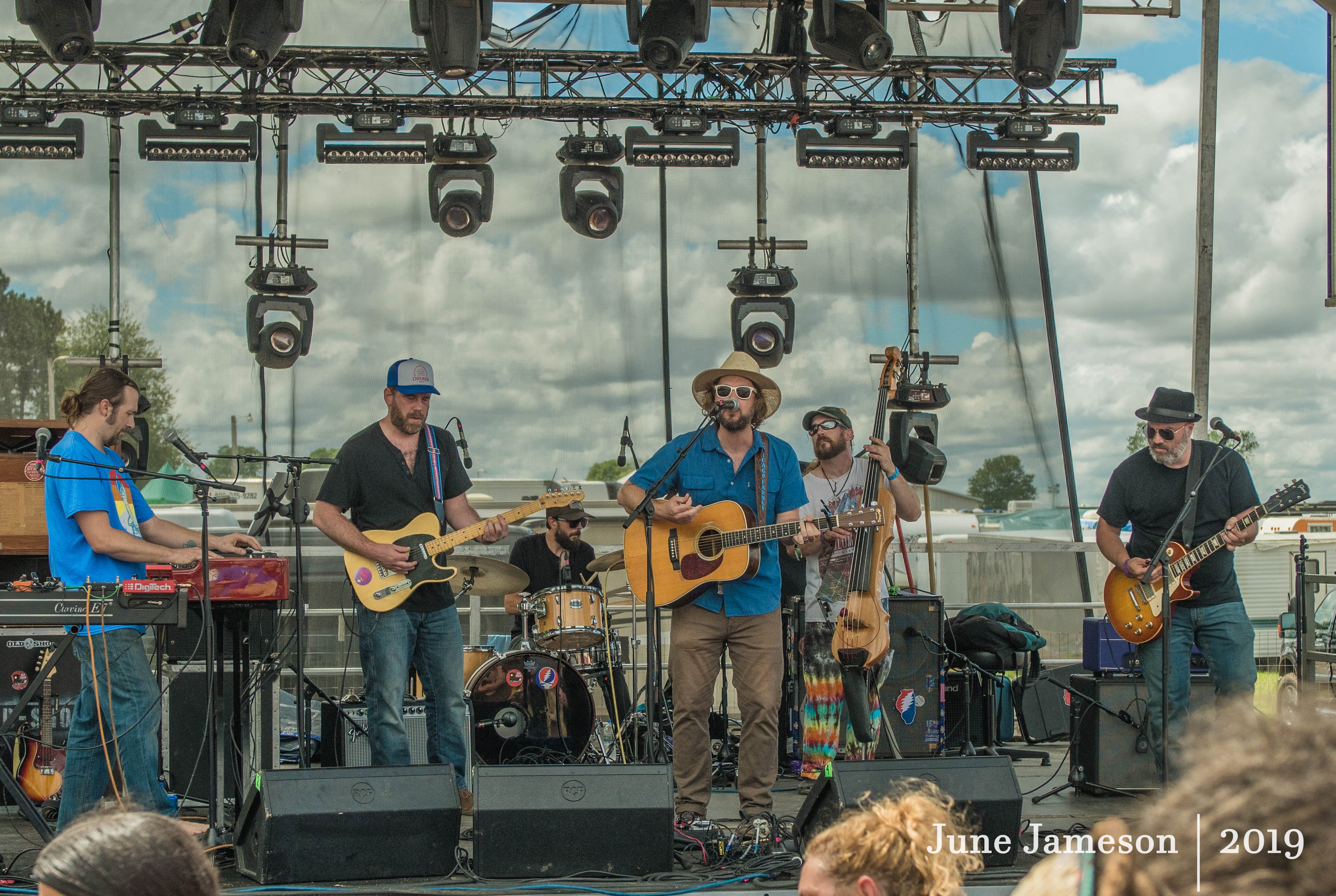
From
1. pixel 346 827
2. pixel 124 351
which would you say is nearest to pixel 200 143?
pixel 124 351

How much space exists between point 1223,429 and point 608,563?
3.26 metres

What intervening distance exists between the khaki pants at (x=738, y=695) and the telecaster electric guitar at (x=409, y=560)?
3.26 feet

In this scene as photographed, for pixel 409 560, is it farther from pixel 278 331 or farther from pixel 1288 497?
pixel 278 331

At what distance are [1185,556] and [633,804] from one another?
2.81 m

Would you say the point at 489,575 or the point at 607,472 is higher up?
the point at 607,472

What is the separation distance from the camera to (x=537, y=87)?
1020 cm

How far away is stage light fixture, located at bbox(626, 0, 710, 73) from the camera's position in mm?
6438

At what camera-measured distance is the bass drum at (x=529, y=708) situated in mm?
6512

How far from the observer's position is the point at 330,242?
36.6 feet

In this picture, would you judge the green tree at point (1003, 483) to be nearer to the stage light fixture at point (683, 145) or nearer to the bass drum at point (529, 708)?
the stage light fixture at point (683, 145)

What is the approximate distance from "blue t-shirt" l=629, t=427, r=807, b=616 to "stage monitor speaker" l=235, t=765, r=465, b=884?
1.52 meters

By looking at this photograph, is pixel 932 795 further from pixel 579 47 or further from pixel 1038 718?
pixel 579 47

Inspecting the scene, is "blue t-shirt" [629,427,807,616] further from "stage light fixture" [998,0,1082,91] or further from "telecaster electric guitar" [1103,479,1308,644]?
"stage light fixture" [998,0,1082,91]

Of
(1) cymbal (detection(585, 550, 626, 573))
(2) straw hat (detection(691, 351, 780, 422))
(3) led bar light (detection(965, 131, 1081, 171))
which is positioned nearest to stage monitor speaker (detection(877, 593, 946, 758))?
(1) cymbal (detection(585, 550, 626, 573))
